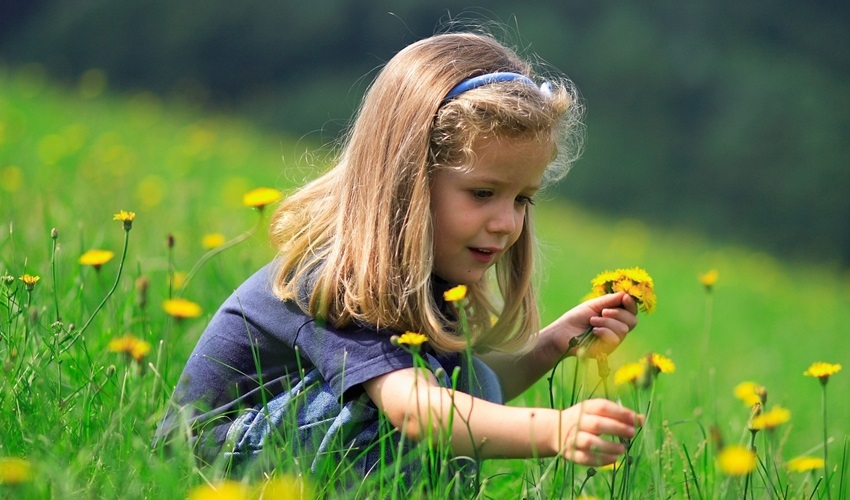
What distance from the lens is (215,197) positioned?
457cm

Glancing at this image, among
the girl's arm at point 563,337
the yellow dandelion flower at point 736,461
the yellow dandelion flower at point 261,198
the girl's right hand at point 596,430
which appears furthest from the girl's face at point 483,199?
the yellow dandelion flower at point 736,461

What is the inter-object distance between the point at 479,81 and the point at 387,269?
0.35 meters

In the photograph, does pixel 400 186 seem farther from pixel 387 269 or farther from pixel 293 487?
pixel 293 487

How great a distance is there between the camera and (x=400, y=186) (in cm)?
167

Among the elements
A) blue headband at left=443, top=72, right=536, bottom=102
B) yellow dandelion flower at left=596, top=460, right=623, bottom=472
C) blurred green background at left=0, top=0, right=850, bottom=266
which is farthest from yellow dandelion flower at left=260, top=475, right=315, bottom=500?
blurred green background at left=0, top=0, right=850, bottom=266

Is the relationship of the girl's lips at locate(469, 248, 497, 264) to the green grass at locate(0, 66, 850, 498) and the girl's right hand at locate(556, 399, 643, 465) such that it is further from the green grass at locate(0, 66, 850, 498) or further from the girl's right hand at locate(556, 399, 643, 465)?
the girl's right hand at locate(556, 399, 643, 465)

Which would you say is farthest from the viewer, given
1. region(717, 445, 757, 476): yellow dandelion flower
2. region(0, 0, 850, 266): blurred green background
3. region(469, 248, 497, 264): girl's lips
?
region(0, 0, 850, 266): blurred green background

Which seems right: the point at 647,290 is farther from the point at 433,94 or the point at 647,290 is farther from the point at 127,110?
the point at 127,110

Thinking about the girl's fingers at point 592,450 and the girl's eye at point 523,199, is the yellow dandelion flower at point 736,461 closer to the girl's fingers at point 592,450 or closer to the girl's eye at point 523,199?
the girl's fingers at point 592,450

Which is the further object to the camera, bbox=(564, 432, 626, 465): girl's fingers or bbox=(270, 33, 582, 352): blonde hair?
bbox=(270, 33, 582, 352): blonde hair

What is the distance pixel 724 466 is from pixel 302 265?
0.83m

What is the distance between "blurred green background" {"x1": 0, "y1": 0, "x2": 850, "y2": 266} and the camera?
608 inches

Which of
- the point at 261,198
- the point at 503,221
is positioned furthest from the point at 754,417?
the point at 261,198

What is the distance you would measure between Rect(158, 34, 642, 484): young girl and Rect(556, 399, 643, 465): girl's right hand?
24 cm
